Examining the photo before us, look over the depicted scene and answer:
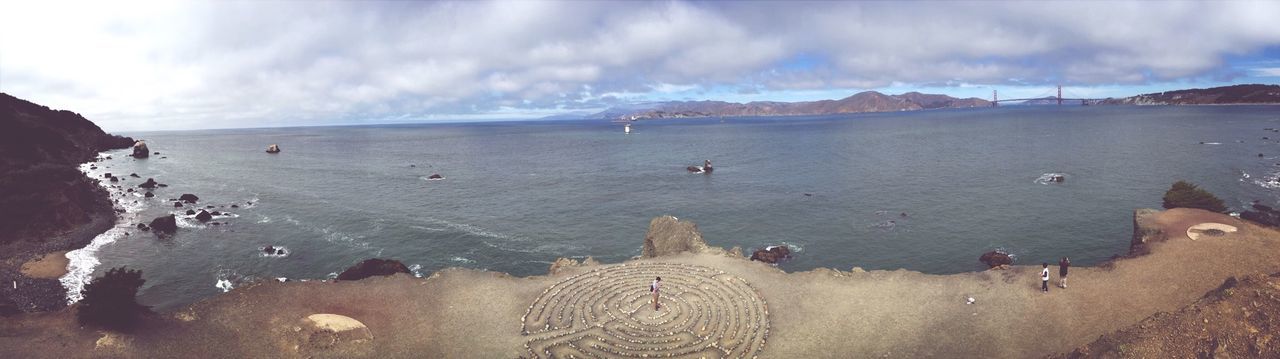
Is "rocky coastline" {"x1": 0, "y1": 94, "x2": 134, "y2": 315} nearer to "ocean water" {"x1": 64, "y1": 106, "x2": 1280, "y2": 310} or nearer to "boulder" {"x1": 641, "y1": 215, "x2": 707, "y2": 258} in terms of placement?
"ocean water" {"x1": 64, "y1": 106, "x2": 1280, "y2": 310}

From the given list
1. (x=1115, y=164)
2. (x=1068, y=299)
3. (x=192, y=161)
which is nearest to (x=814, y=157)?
(x=1115, y=164)

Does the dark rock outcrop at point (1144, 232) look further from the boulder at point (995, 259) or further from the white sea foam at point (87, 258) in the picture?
the white sea foam at point (87, 258)

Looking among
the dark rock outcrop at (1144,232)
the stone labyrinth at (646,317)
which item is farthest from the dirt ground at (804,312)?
the dark rock outcrop at (1144,232)

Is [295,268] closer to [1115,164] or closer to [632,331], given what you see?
[632,331]

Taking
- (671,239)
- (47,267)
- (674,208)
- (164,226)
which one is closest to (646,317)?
(671,239)

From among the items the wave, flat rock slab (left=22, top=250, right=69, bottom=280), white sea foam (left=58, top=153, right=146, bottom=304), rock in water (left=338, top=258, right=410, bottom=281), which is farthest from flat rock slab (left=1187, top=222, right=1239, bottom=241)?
flat rock slab (left=22, top=250, right=69, bottom=280)

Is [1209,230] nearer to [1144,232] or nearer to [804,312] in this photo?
[1144,232]
